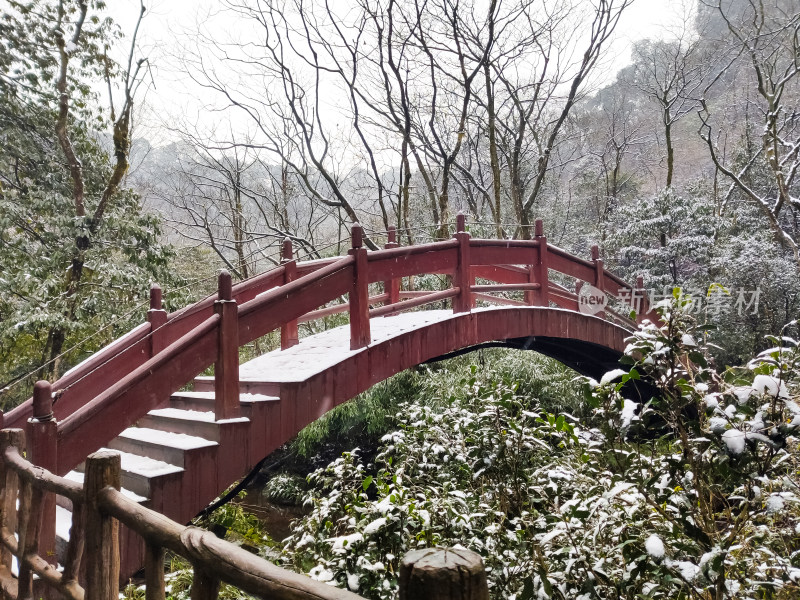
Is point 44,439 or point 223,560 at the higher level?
point 223,560

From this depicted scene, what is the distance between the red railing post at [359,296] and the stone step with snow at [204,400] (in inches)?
35.4

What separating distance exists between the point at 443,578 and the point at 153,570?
127 centimetres

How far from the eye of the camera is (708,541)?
1.95 meters

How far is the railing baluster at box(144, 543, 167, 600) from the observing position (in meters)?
1.67

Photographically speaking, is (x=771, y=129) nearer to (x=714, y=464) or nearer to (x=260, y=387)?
(x=714, y=464)

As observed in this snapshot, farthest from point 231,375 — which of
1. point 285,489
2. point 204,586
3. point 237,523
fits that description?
point 285,489

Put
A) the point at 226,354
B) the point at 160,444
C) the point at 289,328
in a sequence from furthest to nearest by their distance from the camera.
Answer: the point at 289,328 → the point at 160,444 → the point at 226,354

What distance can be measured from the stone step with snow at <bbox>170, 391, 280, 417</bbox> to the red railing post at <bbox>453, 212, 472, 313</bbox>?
7.70 ft

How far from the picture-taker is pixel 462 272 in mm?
5305

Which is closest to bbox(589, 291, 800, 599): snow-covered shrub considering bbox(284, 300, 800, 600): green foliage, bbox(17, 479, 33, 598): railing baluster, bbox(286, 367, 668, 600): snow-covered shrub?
bbox(284, 300, 800, 600): green foliage

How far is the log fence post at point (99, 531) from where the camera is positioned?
1.89 m

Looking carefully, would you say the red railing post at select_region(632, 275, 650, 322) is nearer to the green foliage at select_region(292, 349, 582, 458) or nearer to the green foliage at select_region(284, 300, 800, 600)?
the green foliage at select_region(292, 349, 582, 458)

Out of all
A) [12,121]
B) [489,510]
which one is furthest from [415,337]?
[12,121]

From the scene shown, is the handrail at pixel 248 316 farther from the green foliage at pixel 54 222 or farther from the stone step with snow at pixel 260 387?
the green foliage at pixel 54 222
